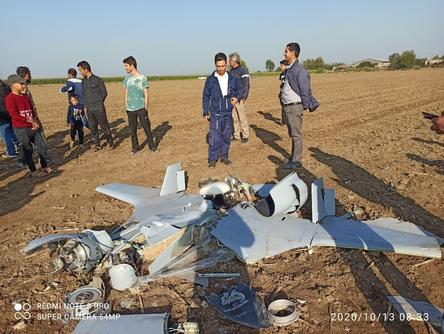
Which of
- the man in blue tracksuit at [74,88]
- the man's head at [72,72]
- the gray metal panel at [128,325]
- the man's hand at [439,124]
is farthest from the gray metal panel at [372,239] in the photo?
the man's head at [72,72]

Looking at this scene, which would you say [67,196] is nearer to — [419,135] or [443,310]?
[443,310]

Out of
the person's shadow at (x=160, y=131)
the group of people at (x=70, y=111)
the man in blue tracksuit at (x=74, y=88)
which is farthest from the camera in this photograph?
the person's shadow at (x=160, y=131)

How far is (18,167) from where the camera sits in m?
8.43

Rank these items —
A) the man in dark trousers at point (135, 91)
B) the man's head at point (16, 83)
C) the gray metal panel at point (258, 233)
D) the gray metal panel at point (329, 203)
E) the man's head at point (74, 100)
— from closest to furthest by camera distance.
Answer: the gray metal panel at point (258, 233) < the gray metal panel at point (329, 203) < the man's head at point (16, 83) < the man in dark trousers at point (135, 91) < the man's head at point (74, 100)

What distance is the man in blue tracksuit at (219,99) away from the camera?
6977mm

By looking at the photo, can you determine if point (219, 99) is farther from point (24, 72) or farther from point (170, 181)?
point (24, 72)

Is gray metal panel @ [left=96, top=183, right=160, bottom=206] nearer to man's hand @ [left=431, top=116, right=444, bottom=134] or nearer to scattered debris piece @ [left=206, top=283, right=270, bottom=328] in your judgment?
scattered debris piece @ [left=206, top=283, right=270, bottom=328]

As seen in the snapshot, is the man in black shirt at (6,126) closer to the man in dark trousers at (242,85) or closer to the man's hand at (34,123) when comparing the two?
the man's hand at (34,123)

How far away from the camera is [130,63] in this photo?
8.09 m

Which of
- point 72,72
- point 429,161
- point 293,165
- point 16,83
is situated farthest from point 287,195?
point 72,72

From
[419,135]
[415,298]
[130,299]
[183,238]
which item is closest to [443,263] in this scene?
[415,298]

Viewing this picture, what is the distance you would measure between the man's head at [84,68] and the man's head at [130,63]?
1020 millimetres

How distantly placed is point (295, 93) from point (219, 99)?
1.40 metres

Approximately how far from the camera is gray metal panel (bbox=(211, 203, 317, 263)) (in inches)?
159
